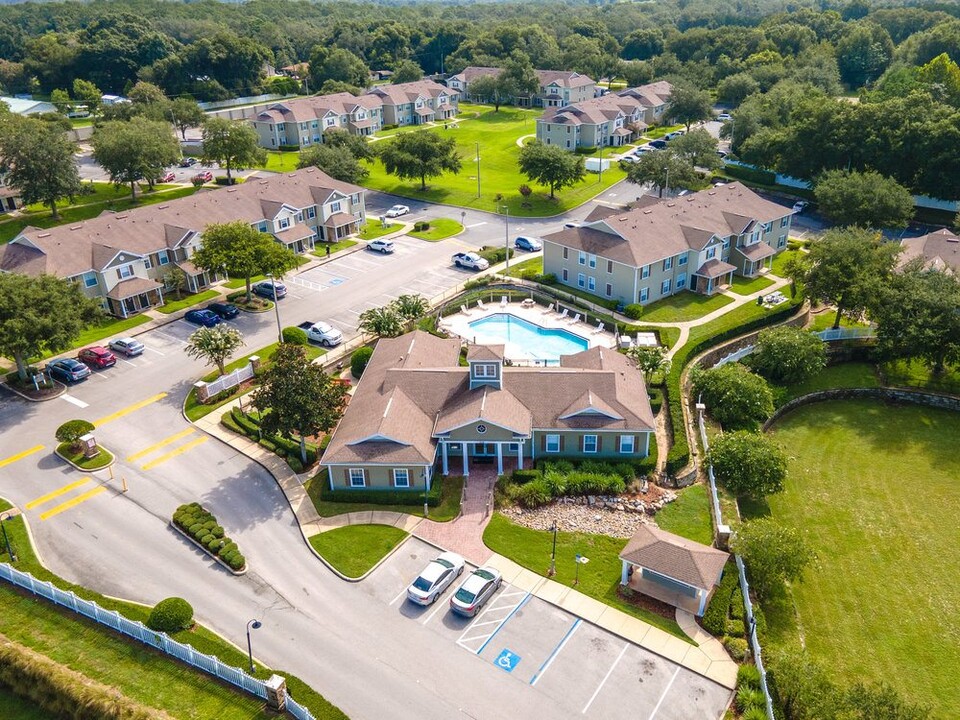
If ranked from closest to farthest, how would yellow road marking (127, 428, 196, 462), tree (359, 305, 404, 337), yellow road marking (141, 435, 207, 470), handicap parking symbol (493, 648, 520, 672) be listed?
handicap parking symbol (493, 648, 520, 672) → yellow road marking (141, 435, 207, 470) → yellow road marking (127, 428, 196, 462) → tree (359, 305, 404, 337)

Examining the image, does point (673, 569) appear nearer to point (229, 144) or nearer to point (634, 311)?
point (634, 311)

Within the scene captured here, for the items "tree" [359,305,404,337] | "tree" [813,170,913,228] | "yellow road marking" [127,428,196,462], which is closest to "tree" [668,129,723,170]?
"tree" [813,170,913,228]

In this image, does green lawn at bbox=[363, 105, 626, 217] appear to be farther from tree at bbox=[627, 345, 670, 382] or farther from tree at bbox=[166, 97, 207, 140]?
tree at bbox=[627, 345, 670, 382]

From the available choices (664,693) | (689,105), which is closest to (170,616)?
(664,693)

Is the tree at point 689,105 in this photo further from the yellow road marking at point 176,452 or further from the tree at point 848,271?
the yellow road marking at point 176,452

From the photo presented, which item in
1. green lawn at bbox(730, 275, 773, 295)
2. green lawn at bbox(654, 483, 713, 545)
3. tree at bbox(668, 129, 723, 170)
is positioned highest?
tree at bbox(668, 129, 723, 170)
